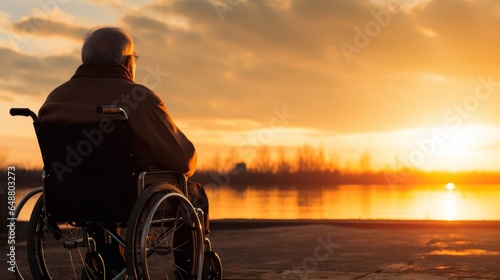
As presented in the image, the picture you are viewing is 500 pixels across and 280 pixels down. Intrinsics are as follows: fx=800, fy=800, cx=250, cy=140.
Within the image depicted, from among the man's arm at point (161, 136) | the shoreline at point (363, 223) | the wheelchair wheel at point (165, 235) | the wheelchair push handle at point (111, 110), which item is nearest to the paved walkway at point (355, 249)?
the shoreline at point (363, 223)

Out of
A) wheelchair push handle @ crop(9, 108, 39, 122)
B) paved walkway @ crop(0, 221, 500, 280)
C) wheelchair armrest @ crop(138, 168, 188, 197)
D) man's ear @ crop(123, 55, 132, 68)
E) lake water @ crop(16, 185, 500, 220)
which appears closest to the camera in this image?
wheelchair armrest @ crop(138, 168, 188, 197)

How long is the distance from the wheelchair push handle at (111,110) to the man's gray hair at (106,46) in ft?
1.33

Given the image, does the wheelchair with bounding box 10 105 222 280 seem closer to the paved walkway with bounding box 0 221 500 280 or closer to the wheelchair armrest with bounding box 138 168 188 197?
the wheelchair armrest with bounding box 138 168 188 197

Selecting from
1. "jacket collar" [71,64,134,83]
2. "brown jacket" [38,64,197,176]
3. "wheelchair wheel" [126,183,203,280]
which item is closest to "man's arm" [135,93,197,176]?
"brown jacket" [38,64,197,176]

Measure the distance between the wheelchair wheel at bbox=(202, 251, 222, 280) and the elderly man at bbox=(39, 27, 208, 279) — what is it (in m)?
0.44

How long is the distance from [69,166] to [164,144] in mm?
506

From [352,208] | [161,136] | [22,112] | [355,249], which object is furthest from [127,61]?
[352,208]

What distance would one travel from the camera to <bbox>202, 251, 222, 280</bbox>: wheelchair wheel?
4141 mm

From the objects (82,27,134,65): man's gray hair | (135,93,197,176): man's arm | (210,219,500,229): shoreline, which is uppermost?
(82,27,134,65): man's gray hair

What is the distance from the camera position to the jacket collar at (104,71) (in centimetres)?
400

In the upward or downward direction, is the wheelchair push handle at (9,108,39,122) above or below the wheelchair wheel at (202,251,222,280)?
above

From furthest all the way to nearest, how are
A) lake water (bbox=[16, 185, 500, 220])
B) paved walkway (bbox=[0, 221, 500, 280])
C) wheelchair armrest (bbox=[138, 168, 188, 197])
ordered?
1. lake water (bbox=[16, 185, 500, 220])
2. paved walkway (bbox=[0, 221, 500, 280])
3. wheelchair armrest (bbox=[138, 168, 188, 197])

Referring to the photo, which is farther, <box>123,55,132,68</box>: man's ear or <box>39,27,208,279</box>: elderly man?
<box>123,55,132,68</box>: man's ear

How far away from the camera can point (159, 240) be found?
3.87m
